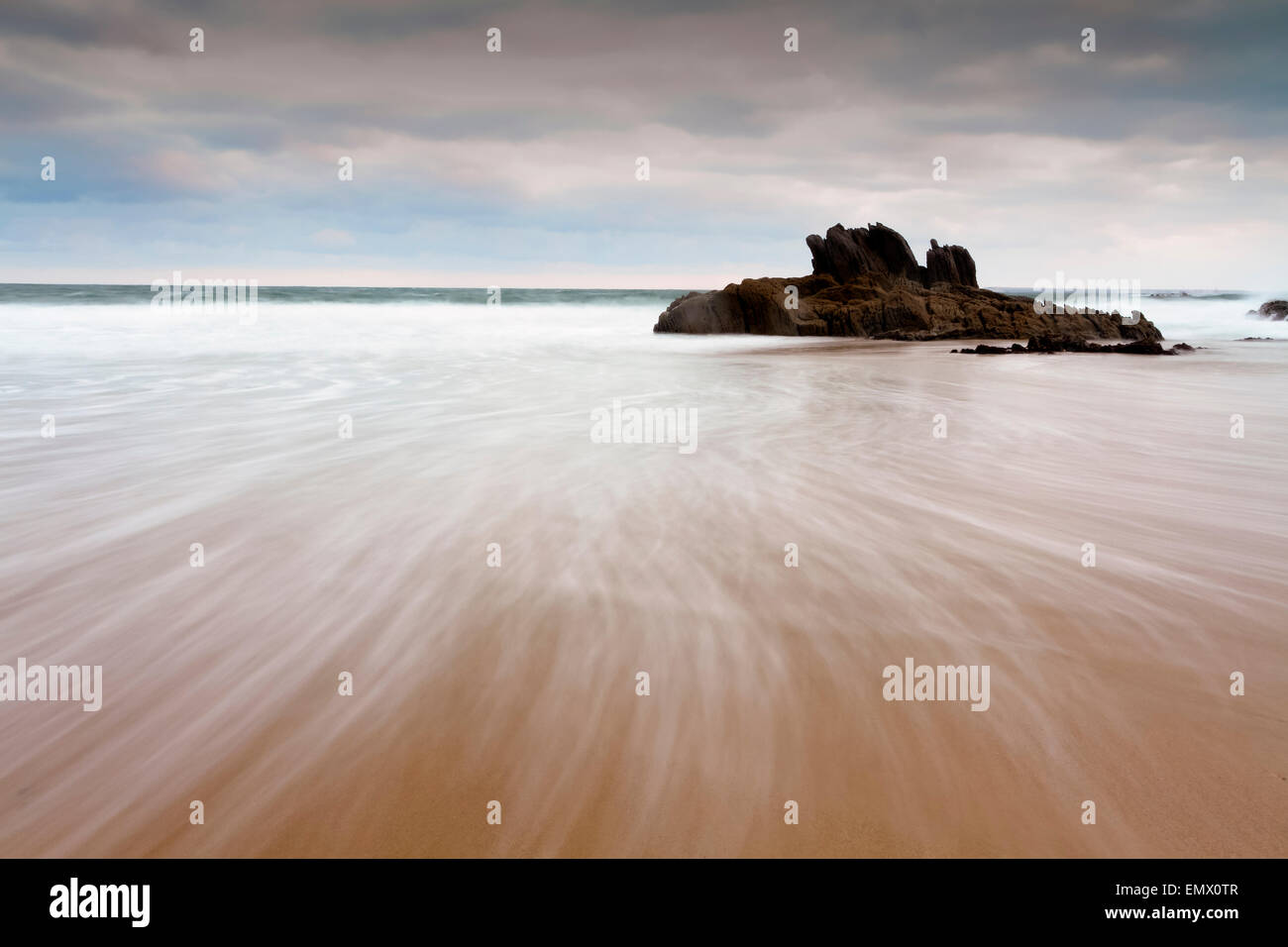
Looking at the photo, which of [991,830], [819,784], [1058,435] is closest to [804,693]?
[819,784]

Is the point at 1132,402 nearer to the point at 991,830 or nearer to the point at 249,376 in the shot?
the point at 991,830

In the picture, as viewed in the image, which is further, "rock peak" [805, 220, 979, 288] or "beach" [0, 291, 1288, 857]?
"rock peak" [805, 220, 979, 288]

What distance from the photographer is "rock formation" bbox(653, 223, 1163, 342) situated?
27.4m

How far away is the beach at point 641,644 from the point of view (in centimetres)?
209

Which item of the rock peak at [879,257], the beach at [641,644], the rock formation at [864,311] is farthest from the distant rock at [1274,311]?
the beach at [641,644]

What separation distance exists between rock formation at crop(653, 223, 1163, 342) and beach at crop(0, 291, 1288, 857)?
73.0 ft

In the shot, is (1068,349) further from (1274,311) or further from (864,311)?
(1274,311)

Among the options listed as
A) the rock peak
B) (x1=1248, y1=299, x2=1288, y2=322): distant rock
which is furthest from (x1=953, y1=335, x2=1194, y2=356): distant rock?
(x1=1248, y1=299, x2=1288, y2=322): distant rock

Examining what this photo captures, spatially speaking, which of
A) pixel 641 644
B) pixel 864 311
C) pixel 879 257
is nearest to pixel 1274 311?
pixel 879 257

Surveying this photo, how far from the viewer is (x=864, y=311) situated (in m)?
29.2

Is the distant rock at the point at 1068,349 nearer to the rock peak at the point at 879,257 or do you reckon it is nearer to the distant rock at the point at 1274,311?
the rock peak at the point at 879,257

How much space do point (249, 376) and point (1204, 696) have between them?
15.8m

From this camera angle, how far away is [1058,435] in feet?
26.6

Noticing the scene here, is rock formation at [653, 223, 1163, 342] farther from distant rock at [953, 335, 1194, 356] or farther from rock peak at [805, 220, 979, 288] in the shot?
distant rock at [953, 335, 1194, 356]
